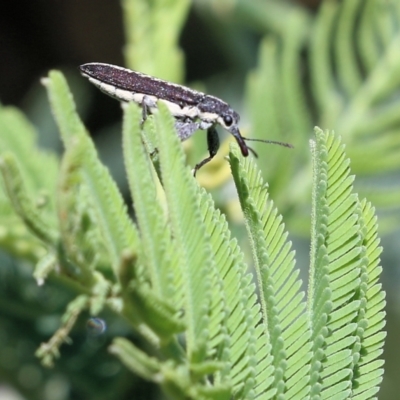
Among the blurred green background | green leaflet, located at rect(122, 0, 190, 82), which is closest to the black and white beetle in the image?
the blurred green background

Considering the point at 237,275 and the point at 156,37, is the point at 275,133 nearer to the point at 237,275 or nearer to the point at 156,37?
the point at 156,37

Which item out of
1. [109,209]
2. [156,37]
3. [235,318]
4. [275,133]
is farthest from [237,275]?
[156,37]

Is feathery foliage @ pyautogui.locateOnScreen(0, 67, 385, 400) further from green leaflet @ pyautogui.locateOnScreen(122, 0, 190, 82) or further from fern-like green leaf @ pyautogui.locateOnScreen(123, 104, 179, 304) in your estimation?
green leaflet @ pyautogui.locateOnScreen(122, 0, 190, 82)

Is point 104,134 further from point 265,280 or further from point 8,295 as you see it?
point 265,280

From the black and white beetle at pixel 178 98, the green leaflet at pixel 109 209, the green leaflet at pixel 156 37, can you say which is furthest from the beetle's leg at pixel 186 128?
the green leaflet at pixel 109 209

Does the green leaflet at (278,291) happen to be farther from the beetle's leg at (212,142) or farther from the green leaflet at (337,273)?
the beetle's leg at (212,142)

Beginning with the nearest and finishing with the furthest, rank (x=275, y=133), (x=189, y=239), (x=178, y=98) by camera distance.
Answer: (x=189, y=239) → (x=178, y=98) → (x=275, y=133)

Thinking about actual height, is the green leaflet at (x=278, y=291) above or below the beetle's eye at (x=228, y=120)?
below

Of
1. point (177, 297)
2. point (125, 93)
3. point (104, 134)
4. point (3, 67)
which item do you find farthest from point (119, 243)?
point (3, 67)
